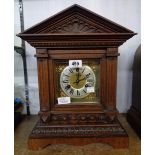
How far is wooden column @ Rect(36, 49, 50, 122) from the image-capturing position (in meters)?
0.68

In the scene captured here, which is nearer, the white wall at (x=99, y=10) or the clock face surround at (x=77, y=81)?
the clock face surround at (x=77, y=81)

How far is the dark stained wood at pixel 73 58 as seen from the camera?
648 mm

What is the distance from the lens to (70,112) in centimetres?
72

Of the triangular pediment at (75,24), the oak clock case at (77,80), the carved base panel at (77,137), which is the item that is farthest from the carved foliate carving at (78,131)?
the triangular pediment at (75,24)

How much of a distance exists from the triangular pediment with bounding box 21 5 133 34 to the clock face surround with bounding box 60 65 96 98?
14 centimetres

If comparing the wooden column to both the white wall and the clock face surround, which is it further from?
the white wall

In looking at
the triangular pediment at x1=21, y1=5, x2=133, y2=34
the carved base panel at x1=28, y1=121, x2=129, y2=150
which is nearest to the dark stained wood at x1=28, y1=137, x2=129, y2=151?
the carved base panel at x1=28, y1=121, x2=129, y2=150

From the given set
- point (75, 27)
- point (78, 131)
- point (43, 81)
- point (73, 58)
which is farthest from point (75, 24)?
point (78, 131)

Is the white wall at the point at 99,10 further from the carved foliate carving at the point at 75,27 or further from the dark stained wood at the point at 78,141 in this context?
the dark stained wood at the point at 78,141

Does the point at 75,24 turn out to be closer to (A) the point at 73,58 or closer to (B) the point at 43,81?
(A) the point at 73,58

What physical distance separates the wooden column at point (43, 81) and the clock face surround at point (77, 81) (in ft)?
0.21
